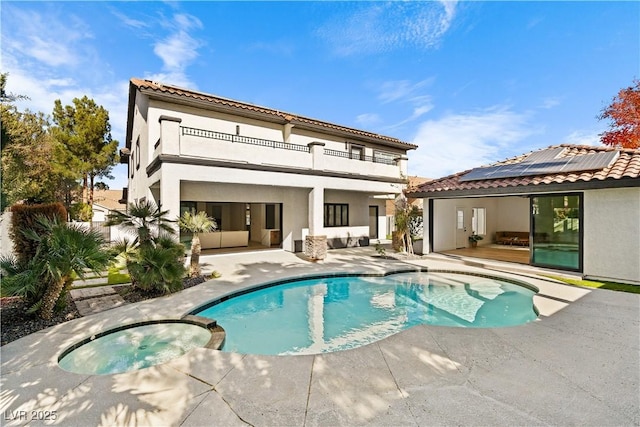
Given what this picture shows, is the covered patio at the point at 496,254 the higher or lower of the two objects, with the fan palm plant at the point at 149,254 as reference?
lower

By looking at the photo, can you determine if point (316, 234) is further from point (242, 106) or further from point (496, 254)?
point (496, 254)

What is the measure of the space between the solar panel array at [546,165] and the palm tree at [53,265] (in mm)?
15082

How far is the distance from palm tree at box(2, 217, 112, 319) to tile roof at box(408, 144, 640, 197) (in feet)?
46.1

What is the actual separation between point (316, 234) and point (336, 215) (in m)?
5.98

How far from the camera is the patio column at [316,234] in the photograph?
14.6m

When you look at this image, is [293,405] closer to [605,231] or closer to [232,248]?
[605,231]

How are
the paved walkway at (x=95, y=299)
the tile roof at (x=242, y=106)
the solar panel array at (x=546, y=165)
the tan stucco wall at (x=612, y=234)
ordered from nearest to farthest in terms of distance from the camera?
the paved walkway at (x=95, y=299) → the tan stucco wall at (x=612, y=234) → the solar panel array at (x=546, y=165) → the tile roof at (x=242, y=106)

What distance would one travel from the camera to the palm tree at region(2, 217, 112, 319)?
21.1ft

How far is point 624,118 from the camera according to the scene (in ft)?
69.9

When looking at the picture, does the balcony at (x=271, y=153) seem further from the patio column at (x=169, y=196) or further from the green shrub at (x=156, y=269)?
the green shrub at (x=156, y=269)

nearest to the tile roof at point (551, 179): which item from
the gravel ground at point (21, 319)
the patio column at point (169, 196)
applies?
the patio column at point (169, 196)

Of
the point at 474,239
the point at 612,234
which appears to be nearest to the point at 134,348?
the point at 612,234

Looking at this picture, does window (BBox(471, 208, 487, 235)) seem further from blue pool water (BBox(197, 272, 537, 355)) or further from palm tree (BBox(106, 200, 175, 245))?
palm tree (BBox(106, 200, 175, 245))

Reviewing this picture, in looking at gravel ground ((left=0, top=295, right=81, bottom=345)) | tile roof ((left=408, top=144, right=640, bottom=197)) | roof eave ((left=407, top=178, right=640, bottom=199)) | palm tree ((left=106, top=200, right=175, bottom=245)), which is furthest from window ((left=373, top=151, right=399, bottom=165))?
gravel ground ((left=0, top=295, right=81, bottom=345))
